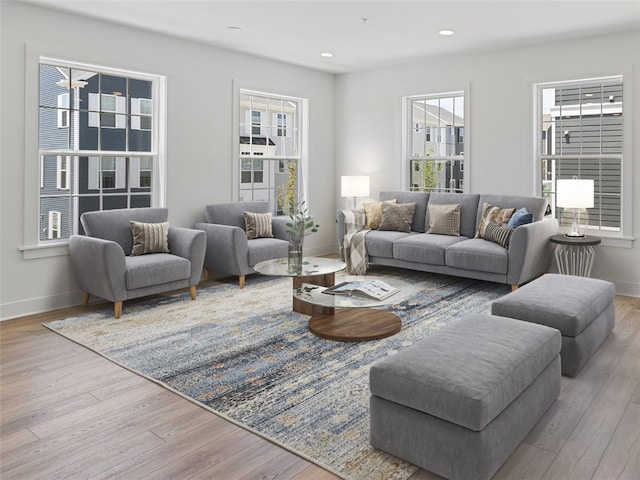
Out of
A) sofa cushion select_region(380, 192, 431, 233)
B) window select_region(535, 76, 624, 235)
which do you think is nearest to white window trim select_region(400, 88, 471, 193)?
sofa cushion select_region(380, 192, 431, 233)

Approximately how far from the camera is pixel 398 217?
632 cm

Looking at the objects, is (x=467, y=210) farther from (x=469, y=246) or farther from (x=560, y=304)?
(x=560, y=304)

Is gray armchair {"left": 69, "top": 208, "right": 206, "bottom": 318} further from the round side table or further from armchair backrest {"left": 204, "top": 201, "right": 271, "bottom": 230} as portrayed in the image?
the round side table

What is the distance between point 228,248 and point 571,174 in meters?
3.78

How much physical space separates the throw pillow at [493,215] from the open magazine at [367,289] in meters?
2.10

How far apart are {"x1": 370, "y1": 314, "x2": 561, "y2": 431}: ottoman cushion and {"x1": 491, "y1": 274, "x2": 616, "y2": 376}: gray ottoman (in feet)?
1.80

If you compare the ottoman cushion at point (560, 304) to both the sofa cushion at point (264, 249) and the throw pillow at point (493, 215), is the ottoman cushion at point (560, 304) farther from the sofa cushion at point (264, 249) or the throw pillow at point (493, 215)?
the sofa cushion at point (264, 249)

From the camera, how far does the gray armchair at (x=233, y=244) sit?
5355mm

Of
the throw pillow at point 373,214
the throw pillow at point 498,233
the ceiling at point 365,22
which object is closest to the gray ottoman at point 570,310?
the throw pillow at point 498,233

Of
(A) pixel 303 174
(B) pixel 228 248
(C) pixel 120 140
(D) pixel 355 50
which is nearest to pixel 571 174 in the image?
(D) pixel 355 50

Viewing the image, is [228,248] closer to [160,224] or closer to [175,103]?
[160,224]

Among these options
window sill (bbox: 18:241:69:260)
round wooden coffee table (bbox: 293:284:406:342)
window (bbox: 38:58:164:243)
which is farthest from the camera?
window (bbox: 38:58:164:243)

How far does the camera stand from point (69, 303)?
4.81 meters

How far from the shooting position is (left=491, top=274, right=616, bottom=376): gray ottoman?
10.3 feet
